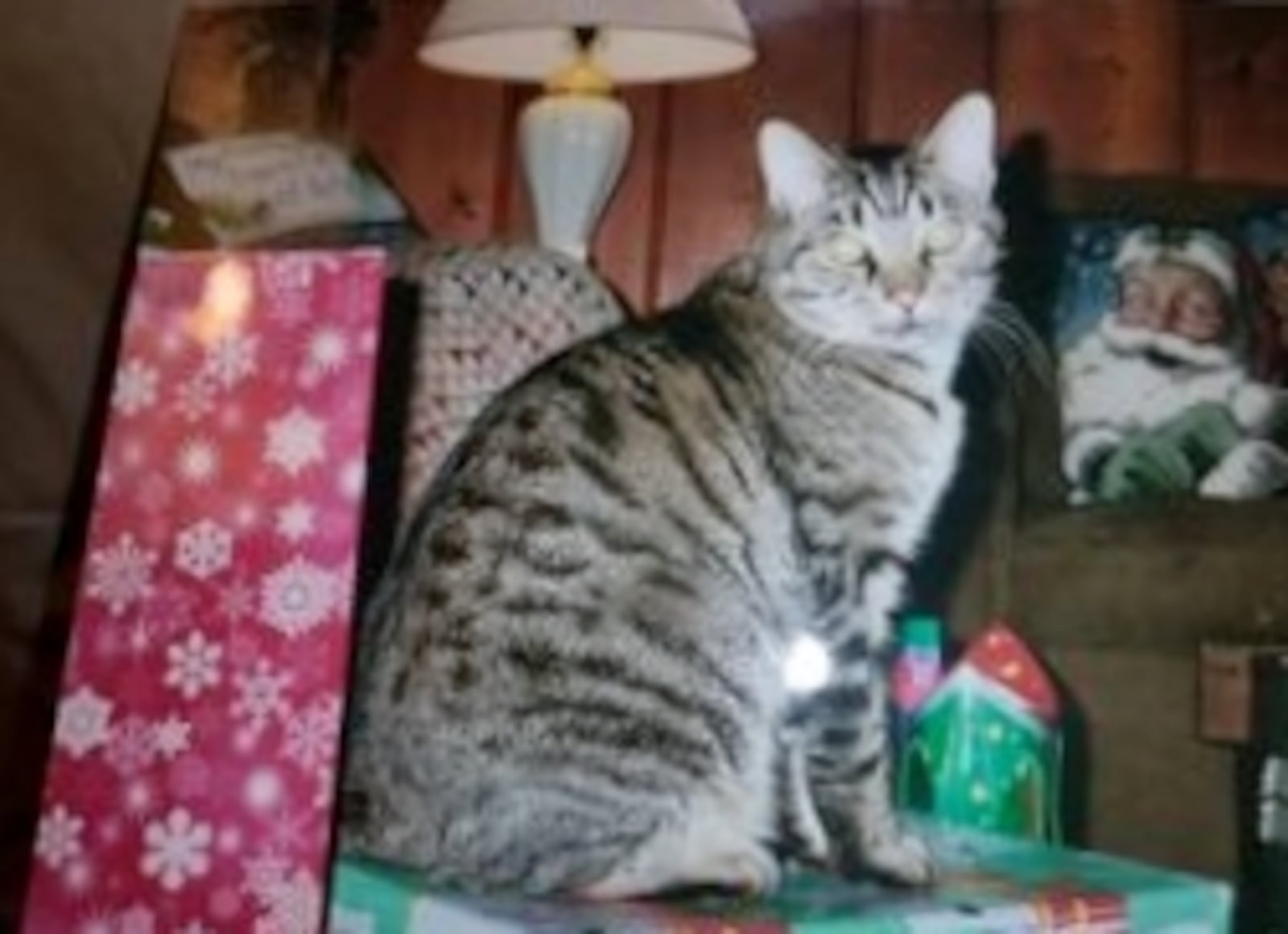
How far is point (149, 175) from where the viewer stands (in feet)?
2.75

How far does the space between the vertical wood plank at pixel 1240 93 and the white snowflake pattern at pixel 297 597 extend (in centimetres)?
50

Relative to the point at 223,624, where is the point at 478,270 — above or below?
above

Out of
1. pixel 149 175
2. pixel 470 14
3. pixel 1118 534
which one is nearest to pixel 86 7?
pixel 149 175

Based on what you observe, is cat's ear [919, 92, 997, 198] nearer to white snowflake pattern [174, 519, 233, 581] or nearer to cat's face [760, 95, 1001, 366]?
cat's face [760, 95, 1001, 366]

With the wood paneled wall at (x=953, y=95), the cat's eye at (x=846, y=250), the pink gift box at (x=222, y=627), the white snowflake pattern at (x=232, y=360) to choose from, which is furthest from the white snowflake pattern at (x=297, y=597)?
the cat's eye at (x=846, y=250)

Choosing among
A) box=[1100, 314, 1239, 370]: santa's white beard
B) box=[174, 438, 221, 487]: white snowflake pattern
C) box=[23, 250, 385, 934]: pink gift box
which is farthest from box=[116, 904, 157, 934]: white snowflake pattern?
box=[1100, 314, 1239, 370]: santa's white beard

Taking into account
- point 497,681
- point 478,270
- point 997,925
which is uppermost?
point 478,270

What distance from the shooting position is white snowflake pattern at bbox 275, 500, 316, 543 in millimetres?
788

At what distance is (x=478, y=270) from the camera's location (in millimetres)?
825

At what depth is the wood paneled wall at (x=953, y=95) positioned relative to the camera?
0.81 m

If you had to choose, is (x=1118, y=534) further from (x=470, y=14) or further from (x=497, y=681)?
(x=470, y=14)

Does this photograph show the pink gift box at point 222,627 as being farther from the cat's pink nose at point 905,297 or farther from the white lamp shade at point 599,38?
the cat's pink nose at point 905,297

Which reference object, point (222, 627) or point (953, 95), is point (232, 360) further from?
point (953, 95)

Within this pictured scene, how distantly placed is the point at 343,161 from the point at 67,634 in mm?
289
